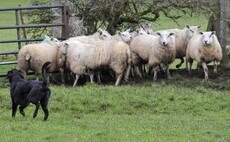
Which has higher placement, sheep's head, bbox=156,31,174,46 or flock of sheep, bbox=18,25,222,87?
sheep's head, bbox=156,31,174,46

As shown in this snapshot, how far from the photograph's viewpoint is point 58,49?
14945mm

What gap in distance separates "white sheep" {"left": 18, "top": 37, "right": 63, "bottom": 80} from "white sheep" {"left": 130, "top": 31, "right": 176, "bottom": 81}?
2.12 metres

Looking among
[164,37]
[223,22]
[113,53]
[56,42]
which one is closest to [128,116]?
[113,53]

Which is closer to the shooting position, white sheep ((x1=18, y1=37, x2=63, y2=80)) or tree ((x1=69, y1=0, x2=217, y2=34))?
white sheep ((x1=18, y1=37, x2=63, y2=80))

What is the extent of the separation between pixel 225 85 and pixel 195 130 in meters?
4.66

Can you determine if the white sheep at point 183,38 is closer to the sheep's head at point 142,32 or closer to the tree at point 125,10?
the tree at point 125,10

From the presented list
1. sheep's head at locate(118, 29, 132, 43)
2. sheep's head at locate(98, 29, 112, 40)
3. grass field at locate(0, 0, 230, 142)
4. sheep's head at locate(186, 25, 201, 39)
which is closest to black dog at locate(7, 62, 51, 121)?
grass field at locate(0, 0, 230, 142)

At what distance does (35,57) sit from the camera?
14.4m

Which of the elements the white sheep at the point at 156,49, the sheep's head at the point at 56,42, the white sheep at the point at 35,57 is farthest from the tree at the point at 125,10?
the white sheep at the point at 35,57

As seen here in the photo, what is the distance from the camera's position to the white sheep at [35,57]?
1438cm

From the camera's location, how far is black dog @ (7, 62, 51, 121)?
364 inches

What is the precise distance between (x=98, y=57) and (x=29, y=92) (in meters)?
5.07

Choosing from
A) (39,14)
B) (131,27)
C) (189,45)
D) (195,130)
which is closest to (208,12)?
(189,45)

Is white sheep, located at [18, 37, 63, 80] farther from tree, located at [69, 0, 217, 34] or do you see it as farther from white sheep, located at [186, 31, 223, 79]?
white sheep, located at [186, 31, 223, 79]
